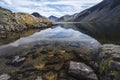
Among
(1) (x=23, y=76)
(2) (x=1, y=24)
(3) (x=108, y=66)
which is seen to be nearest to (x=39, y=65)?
(1) (x=23, y=76)

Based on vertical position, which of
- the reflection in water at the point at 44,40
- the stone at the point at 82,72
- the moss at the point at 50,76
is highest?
the stone at the point at 82,72

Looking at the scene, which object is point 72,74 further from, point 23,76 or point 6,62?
point 6,62

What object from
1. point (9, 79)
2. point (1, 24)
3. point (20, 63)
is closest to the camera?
point (9, 79)

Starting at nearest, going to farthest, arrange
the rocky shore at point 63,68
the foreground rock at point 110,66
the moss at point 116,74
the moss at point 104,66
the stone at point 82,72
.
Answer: the moss at point 116,74
the foreground rock at point 110,66
the stone at point 82,72
the rocky shore at point 63,68
the moss at point 104,66

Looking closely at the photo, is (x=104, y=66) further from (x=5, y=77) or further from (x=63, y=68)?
(x=5, y=77)

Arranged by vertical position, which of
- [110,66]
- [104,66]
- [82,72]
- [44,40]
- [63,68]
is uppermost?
[110,66]

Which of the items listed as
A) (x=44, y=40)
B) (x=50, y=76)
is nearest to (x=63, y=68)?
(x=50, y=76)

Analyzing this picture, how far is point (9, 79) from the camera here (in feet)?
72.3

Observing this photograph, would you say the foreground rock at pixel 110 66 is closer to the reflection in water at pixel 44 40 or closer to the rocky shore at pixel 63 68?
the rocky shore at pixel 63 68

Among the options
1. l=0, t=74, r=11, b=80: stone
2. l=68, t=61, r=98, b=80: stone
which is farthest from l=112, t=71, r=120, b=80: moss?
l=0, t=74, r=11, b=80: stone

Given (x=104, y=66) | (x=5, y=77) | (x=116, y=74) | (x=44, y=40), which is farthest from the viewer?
(x=44, y=40)

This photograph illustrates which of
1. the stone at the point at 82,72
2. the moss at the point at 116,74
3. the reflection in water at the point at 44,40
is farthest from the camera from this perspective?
the reflection in water at the point at 44,40

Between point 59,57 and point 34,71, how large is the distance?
6.96 metres

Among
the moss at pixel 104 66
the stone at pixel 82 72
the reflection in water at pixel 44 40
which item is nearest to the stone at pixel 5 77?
the stone at pixel 82 72
